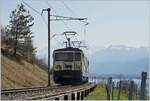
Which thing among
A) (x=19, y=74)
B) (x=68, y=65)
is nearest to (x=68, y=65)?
(x=68, y=65)

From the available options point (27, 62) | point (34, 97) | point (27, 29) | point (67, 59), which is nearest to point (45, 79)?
point (27, 62)

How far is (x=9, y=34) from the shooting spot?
50.9 metres

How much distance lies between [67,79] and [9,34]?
21.9 metres

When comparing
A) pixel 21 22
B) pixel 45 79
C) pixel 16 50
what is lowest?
pixel 45 79

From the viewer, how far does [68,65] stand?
1210 inches

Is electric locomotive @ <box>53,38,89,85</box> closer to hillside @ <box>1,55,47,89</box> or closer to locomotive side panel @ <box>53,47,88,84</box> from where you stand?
locomotive side panel @ <box>53,47,88,84</box>

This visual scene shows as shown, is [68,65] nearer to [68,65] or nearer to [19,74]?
[68,65]

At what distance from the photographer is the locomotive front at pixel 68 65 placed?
3056cm

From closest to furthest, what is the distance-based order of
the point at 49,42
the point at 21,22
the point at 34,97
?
1. the point at 34,97
2. the point at 49,42
3. the point at 21,22

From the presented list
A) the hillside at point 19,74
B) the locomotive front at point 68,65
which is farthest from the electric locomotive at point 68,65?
the hillside at point 19,74

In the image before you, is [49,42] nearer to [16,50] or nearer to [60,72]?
[60,72]

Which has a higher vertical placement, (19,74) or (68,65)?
(68,65)

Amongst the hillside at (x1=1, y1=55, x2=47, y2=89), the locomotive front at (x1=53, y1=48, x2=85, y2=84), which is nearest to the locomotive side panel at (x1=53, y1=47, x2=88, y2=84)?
the locomotive front at (x1=53, y1=48, x2=85, y2=84)

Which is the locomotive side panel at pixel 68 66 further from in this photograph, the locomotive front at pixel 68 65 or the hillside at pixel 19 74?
the hillside at pixel 19 74
